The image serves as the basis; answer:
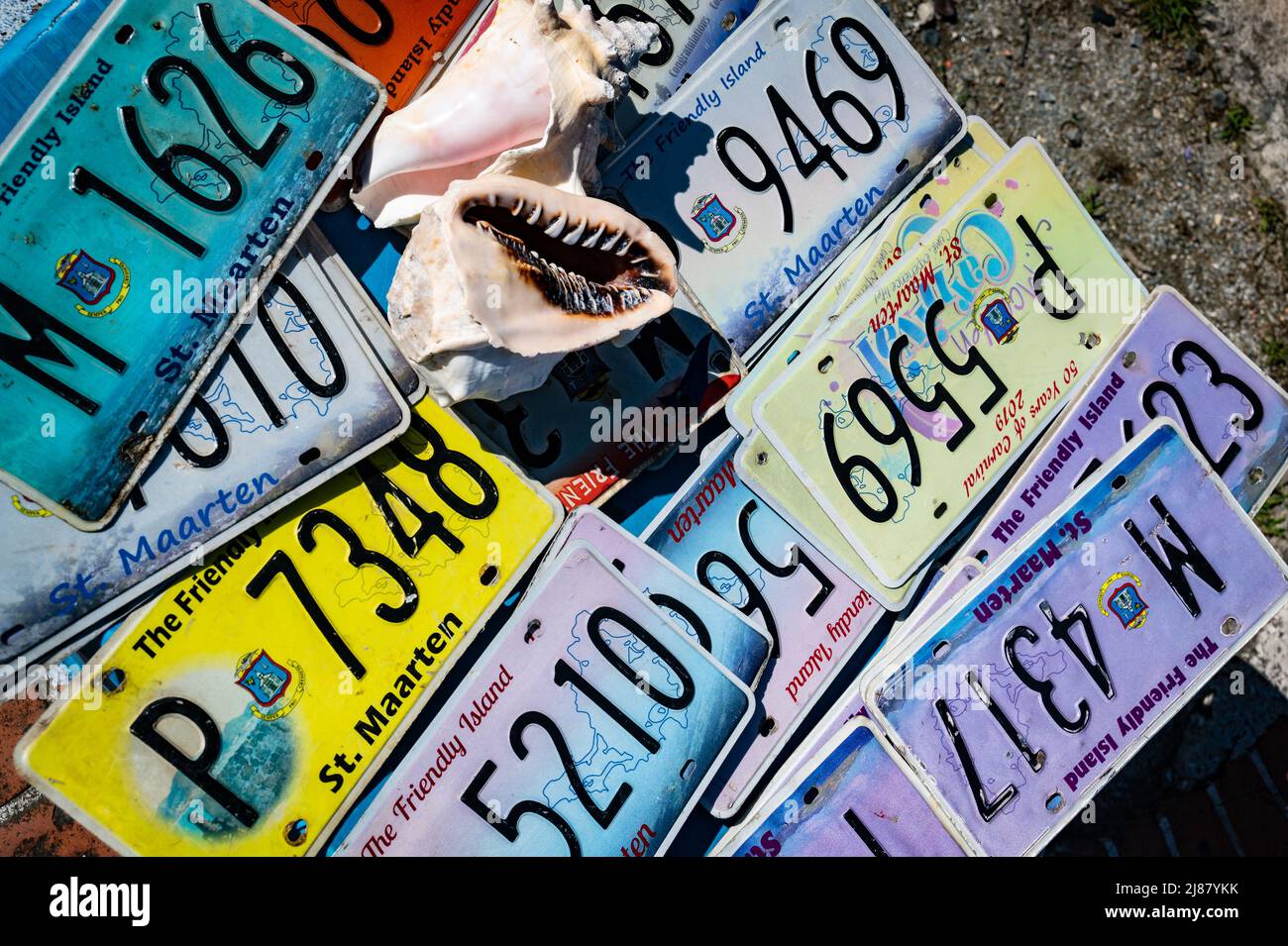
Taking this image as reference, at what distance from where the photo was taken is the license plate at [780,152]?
3525 mm

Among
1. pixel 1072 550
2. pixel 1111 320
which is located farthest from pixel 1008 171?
pixel 1072 550

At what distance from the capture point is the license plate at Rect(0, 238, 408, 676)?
2928 millimetres

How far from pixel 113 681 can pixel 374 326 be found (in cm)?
130

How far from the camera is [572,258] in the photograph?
3.34 m

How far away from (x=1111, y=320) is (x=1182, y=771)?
7.63ft

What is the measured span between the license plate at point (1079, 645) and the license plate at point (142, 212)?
2.49 meters

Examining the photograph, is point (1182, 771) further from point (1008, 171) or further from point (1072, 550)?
point (1008, 171)

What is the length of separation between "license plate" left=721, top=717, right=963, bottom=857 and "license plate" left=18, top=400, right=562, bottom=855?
1.22 meters

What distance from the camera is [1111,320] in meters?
3.95

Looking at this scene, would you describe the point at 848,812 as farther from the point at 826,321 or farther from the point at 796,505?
the point at 826,321

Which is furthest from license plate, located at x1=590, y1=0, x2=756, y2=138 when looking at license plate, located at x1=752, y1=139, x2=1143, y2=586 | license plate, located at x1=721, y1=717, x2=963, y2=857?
license plate, located at x1=721, y1=717, x2=963, y2=857

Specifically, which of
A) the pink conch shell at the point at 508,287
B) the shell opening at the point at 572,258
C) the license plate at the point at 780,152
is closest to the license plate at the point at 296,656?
the pink conch shell at the point at 508,287

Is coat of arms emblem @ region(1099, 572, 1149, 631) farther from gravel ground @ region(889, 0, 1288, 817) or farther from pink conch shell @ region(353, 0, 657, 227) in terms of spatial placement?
pink conch shell @ region(353, 0, 657, 227)

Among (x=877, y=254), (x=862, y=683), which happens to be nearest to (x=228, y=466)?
(x=862, y=683)
